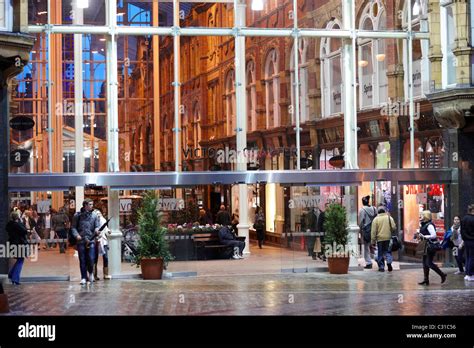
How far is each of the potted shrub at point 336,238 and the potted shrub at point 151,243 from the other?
3.78 meters

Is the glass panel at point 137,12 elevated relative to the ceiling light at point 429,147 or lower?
elevated

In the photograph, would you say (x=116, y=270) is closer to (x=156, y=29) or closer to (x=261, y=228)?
(x=156, y=29)

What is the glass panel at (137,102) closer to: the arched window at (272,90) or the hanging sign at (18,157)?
the hanging sign at (18,157)

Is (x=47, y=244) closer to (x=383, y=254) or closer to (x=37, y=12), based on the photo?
(x=37, y=12)

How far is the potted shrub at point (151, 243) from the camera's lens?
25.8 m

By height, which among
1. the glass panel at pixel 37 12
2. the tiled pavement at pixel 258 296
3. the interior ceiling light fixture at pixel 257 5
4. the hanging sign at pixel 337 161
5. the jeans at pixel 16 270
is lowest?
the tiled pavement at pixel 258 296

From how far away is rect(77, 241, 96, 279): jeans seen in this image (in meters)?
24.5

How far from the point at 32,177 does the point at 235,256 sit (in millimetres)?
7525

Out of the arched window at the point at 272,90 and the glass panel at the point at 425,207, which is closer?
the glass panel at the point at 425,207

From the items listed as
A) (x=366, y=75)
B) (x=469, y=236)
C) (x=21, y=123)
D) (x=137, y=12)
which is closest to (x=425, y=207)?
(x=366, y=75)

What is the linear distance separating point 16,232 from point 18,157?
2460 mm

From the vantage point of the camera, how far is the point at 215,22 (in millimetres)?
29266

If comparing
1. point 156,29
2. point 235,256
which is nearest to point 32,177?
point 156,29

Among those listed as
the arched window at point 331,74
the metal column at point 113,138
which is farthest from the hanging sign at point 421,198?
the metal column at point 113,138
